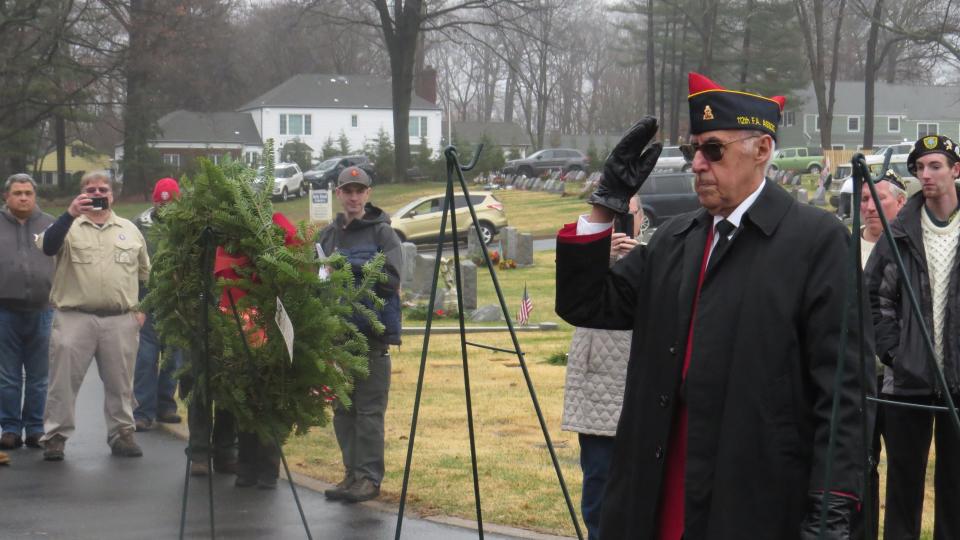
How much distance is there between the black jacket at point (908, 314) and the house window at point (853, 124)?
87.8 m

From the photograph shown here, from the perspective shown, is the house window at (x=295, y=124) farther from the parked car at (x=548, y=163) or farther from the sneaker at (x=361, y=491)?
the sneaker at (x=361, y=491)

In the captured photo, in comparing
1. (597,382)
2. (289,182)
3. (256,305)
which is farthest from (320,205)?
(289,182)

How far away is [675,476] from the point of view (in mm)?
3623

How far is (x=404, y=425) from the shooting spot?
1075 centimetres

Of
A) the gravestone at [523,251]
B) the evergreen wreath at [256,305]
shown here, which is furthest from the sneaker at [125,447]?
the gravestone at [523,251]

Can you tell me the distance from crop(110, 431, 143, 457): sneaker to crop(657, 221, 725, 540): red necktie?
6.95 metres

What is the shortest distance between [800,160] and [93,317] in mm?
55298

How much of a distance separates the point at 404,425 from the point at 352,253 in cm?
305

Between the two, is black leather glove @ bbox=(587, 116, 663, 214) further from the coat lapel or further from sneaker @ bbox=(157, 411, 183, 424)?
sneaker @ bbox=(157, 411, 183, 424)

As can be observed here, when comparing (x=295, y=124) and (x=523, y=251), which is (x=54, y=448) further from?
(x=295, y=124)

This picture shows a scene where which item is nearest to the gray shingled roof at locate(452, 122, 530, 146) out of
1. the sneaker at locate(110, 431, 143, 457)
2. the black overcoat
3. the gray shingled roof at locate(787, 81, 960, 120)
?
the gray shingled roof at locate(787, 81, 960, 120)

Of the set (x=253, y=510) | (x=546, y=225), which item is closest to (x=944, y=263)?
(x=253, y=510)

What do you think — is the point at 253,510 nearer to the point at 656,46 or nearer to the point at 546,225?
the point at 546,225

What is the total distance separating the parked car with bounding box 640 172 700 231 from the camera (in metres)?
33.5
